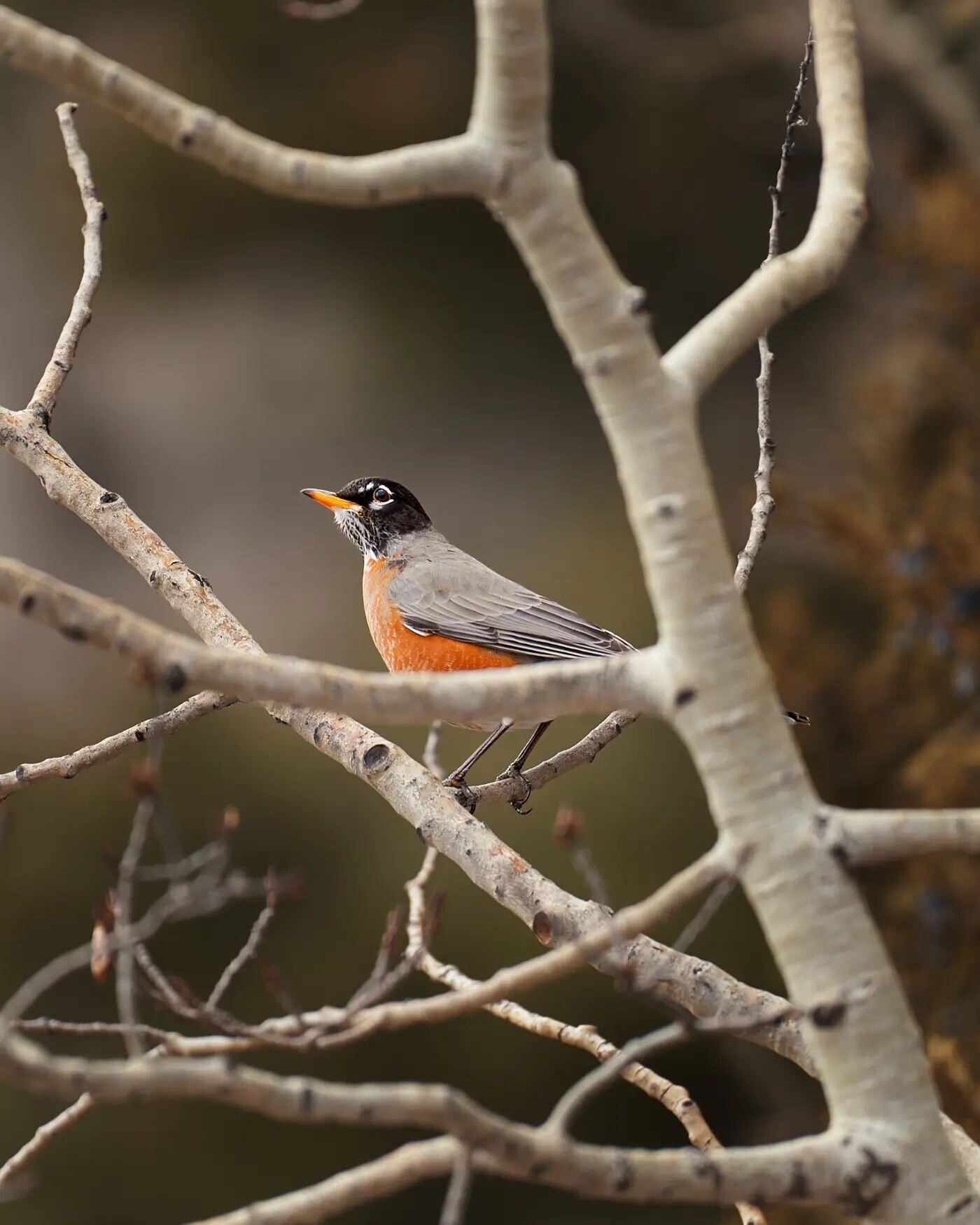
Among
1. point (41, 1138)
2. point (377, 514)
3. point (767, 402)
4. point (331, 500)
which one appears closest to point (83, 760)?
point (41, 1138)

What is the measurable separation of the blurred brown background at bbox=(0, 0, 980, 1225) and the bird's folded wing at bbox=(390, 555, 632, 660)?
2027 mm

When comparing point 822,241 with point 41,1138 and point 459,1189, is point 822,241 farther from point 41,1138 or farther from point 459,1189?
point 41,1138

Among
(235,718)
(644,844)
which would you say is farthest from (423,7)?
→ (644,844)

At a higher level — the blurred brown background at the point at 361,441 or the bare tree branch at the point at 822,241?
the blurred brown background at the point at 361,441

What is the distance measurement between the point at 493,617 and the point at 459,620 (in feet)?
0.26

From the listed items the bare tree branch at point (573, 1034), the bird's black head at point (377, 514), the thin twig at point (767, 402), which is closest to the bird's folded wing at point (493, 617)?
the bird's black head at point (377, 514)

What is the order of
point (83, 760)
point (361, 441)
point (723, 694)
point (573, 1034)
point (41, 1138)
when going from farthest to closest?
1. point (361, 441)
2. point (83, 760)
3. point (573, 1034)
4. point (41, 1138)
5. point (723, 694)

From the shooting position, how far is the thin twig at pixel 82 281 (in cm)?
214

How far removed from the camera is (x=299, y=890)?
1.22 meters

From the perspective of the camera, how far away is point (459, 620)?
3.02 m

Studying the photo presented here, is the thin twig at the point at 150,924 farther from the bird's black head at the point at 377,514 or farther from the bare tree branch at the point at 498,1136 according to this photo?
the bird's black head at the point at 377,514

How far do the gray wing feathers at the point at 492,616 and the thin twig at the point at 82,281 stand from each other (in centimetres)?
105

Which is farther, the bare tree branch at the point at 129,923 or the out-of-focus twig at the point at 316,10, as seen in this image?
the out-of-focus twig at the point at 316,10

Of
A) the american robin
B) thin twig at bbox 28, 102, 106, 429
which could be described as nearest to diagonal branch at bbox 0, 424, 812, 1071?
thin twig at bbox 28, 102, 106, 429
